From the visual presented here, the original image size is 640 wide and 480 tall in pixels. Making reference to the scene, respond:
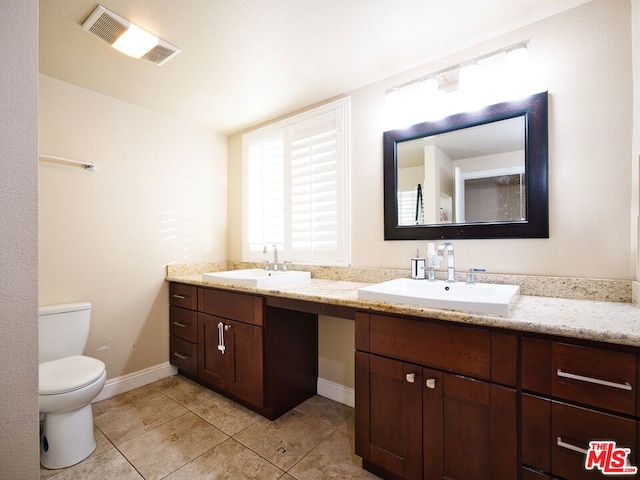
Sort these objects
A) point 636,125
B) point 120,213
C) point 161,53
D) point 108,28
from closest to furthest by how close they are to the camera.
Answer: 1. point 636,125
2. point 108,28
3. point 161,53
4. point 120,213

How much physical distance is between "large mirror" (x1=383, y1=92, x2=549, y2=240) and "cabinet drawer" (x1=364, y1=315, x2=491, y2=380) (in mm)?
713

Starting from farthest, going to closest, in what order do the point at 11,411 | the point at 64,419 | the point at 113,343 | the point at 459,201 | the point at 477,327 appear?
the point at 113,343
the point at 459,201
the point at 64,419
the point at 477,327
the point at 11,411

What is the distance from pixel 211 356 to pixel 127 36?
206 cm

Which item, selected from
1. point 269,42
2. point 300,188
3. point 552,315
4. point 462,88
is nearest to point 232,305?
point 300,188

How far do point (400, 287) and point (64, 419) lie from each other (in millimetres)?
1907

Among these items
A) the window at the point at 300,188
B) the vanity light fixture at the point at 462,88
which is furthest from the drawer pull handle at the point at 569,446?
the vanity light fixture at the point at 462,88

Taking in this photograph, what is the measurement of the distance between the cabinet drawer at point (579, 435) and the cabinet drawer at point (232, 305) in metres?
1.46

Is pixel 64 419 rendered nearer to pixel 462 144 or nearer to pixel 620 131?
pixel 462 144

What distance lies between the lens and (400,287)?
5.43 feet

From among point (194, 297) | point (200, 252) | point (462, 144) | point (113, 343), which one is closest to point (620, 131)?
point (462, 144)

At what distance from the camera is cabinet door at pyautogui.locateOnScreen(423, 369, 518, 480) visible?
1.07m

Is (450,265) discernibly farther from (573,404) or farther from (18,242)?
(18,242)

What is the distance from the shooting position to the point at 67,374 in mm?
1643

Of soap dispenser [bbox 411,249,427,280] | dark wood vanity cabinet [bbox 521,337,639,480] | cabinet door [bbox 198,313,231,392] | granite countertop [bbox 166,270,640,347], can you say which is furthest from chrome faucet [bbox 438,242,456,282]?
cabinet door [bbox 198,313,231,392]
